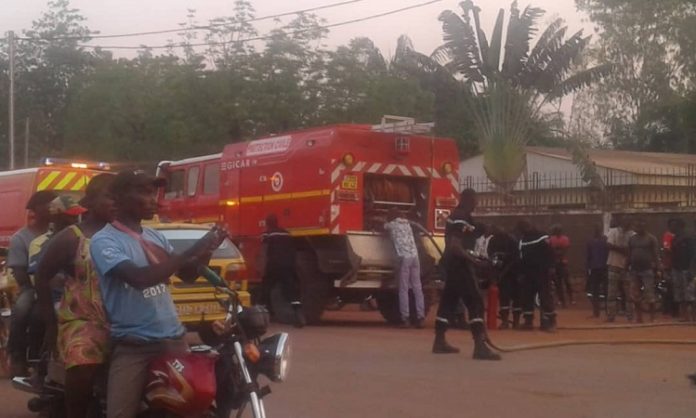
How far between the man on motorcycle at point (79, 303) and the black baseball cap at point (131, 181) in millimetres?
416

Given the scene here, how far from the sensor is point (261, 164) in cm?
1962

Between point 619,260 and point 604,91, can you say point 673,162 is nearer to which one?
point 619,260

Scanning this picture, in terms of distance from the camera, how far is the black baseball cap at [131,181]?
19.0ft

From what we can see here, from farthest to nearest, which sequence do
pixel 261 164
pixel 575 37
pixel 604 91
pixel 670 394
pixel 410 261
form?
pixel 604 91 < pixel 575 37 < pixel 261 164 < pixel 410 261 < pixel 670 394

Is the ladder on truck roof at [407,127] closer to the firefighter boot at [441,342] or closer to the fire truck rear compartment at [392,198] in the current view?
the fire truck rear compartment at [392,198]

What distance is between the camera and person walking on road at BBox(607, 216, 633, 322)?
2017 cm

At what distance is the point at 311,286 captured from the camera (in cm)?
1852

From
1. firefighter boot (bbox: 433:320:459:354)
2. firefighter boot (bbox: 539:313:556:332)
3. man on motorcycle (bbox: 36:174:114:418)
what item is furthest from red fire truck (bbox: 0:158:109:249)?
man on motorcycle (bbox: 36:174:114:418)

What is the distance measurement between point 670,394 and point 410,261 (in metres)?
7.78

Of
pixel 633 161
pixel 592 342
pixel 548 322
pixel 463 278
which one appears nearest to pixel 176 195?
pixel 548 322

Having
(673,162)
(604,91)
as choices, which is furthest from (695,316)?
(604,91)

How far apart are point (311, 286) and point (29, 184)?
5232 millimetres

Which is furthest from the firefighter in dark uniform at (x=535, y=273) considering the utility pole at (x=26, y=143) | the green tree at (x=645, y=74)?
the utility pole at (x=26, y=143)

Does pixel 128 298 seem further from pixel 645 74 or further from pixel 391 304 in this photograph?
pixel 645 74
